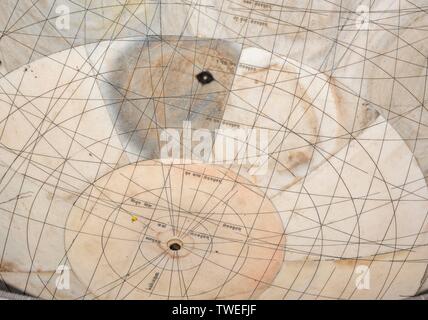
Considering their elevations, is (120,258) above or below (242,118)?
below

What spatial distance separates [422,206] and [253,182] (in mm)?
1240

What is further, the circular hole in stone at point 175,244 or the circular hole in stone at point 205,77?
the circular hole in stone at point 175,244

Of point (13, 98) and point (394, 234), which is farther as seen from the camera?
point (394, 234)

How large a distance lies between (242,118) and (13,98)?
1.56 m

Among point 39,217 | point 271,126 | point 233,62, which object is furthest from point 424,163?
point 39,217

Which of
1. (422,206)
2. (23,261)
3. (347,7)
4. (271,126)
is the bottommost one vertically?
(23,261)

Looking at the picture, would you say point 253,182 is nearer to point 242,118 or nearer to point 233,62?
point 242,118

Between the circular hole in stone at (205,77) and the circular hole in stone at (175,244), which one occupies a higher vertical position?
the circular hole in stone at (205,77)

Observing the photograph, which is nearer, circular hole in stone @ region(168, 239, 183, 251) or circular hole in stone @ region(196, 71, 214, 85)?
circular hole in stone @ region(196, 71, 214, 85)

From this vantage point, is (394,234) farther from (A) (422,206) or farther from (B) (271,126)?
(B) (271,126)

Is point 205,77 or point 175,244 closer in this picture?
point 205,77

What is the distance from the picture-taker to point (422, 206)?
419 centimetres

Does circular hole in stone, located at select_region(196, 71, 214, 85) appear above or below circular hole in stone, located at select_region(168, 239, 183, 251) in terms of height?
above

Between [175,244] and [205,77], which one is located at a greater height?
[205,77]
